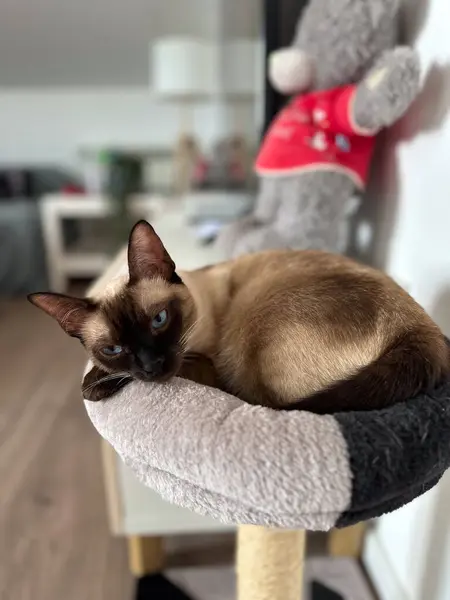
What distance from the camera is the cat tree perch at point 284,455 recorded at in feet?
1.67

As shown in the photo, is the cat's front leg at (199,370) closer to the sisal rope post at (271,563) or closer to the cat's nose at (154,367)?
the cat's nose at (154,367)

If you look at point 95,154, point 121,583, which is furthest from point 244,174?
point 95,154

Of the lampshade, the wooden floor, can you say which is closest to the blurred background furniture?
the wooden floor

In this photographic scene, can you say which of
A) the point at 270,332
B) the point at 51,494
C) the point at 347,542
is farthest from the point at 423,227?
the point at 51,494

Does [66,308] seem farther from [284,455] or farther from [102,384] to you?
[284,455]

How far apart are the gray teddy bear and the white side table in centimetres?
218

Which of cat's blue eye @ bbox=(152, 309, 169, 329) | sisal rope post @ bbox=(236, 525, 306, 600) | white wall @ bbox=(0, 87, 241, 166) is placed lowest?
sisal rope post @ bbox=(236, 525, 306, 600)

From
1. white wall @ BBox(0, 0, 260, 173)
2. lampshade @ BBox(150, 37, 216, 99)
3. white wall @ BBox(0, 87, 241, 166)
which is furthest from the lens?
white wall @ BBox(0, 87, 241, 166)

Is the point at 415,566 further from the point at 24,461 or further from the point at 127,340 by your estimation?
the point at 24,461

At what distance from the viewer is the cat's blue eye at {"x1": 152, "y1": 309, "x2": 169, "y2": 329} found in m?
0.67

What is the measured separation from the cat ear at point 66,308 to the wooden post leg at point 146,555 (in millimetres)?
726

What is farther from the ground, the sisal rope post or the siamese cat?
the siamese cat

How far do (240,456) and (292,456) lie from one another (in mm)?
50

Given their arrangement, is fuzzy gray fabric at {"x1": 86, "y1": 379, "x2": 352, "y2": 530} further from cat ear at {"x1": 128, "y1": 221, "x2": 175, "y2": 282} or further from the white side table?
the white side table
